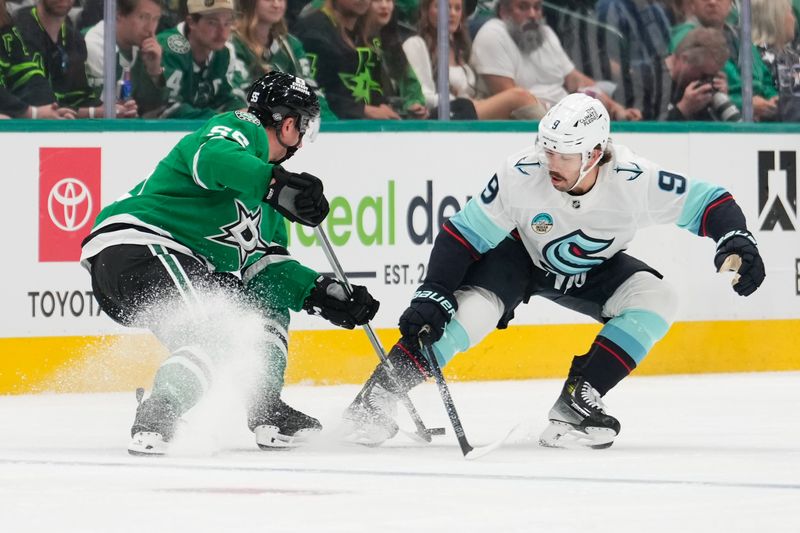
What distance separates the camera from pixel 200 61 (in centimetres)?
673

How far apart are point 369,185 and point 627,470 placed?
310cm

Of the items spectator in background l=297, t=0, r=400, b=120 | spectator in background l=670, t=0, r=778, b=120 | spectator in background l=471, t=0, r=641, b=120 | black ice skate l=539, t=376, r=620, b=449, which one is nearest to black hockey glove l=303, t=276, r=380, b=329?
black ice skate l=539, t=376, r=620, b=449

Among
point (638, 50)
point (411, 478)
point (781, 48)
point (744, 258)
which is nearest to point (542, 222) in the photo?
point (744, 258)

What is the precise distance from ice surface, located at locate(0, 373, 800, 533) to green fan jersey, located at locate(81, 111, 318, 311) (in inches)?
16.5

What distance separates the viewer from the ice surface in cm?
318

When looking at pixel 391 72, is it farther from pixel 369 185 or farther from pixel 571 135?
pixel 571 135

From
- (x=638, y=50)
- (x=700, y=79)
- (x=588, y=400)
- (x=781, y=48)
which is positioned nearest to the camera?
(x=588, y=400)

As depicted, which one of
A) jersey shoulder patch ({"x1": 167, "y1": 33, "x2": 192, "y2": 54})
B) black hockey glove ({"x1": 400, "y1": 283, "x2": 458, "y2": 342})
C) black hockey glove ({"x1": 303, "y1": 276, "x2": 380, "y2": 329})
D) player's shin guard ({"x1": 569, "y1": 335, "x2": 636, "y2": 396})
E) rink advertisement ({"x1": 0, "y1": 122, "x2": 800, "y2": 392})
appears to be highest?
jersey shoulder patch ({"x1": 167, "y1": 33, "x2": 192, "y2": 54})

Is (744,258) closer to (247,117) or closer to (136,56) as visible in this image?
(247,117)

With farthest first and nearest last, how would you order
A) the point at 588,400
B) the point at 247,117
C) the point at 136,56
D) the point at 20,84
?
the point at 136,56
the point at 20,84
the point at 588,400
the point at 247,117

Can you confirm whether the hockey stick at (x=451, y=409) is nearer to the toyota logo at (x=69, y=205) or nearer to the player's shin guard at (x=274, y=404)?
the player's shin guard at (x=274, y=404)

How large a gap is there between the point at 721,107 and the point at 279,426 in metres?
3.56

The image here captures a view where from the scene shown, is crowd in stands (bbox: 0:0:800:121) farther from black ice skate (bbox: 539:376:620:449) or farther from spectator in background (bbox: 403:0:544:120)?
black ice skate (bbox: 539:376:620:449)

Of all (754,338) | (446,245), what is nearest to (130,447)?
(446,245)
